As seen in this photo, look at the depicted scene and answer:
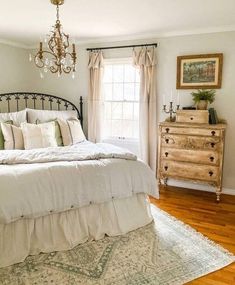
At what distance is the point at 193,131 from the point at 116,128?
146 cm

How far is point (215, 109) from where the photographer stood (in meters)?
3.79

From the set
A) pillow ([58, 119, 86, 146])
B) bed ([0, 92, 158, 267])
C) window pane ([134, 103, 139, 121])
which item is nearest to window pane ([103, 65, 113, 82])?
window pane ([134, 103, 139, 121])

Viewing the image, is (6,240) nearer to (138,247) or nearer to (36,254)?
(36,254)

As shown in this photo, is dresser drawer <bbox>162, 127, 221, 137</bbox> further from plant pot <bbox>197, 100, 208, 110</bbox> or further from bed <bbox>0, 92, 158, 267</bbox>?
bed <bbox>0, 92, 158, 267</bbox>

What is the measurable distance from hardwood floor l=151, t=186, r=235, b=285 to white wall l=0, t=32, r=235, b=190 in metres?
0.52

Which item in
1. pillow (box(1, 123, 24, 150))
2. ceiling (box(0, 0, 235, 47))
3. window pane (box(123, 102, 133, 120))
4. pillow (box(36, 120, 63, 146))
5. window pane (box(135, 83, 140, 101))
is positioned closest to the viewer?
ceiling (box(0, 0, 235, 47))

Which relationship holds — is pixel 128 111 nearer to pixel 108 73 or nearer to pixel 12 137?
pixel 108 73

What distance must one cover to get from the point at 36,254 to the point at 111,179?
0.92 metres

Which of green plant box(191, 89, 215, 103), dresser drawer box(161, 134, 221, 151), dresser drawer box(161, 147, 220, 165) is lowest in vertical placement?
dresser drawer box(161, 147, 220, 165)

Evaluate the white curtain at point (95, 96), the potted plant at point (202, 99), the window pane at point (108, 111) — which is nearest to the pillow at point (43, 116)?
the white curtain at point (95, 96)

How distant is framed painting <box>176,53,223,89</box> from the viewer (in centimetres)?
370

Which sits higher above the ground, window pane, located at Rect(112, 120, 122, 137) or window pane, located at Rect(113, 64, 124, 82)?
window pane, located at Rect(113, 64, 124, 82)

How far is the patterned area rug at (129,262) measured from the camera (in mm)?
1966

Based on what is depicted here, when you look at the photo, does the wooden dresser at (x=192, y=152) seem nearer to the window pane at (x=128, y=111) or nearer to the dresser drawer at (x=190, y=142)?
the dresser drawer at (x=190, y=142)
